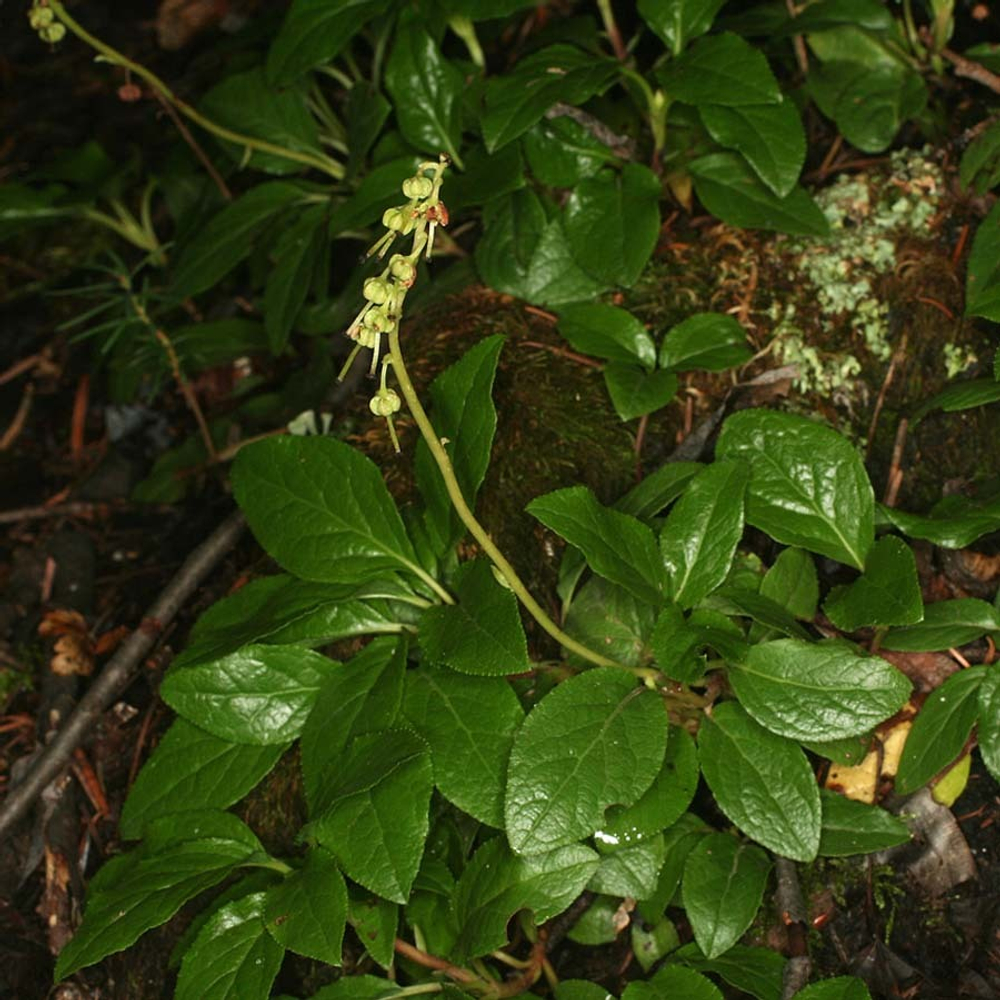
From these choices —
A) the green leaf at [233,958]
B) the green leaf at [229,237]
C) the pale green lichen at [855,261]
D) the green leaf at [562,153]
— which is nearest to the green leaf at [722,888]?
the green leaf at [233,958]

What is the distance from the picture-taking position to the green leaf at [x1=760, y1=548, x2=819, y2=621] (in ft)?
7.22

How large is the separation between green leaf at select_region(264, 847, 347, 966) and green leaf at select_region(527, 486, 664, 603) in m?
0.68

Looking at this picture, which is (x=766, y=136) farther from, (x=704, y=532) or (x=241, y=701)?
(x=241, y=701)

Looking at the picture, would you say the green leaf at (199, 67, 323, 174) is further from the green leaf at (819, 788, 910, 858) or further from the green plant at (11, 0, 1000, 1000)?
the green leaf at (819, 788, 910, 858)

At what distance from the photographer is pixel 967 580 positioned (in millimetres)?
2318

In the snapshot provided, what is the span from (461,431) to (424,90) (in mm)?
1094

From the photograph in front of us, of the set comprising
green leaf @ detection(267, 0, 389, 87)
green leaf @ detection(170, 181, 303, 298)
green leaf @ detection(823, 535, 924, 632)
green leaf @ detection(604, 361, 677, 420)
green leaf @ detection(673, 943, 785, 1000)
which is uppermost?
green leaf @ detection(267, 0, 389, 87)

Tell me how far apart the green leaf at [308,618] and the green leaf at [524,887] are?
0.51 m

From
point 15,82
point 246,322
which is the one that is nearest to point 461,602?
point 246,322

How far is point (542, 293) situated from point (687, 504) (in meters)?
0.75

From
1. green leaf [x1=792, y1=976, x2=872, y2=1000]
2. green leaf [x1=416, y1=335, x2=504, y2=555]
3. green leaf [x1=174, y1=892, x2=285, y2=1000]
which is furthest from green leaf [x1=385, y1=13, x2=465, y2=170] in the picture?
green leaf [x1=792, y1=976, x2=872, y2=1000]

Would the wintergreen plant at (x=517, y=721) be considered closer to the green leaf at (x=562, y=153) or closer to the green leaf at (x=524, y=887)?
the green leaf at (x=524, y=887)

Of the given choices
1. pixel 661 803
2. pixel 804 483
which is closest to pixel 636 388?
pixel 804 483

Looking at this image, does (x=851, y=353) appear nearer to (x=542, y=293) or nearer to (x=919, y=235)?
(x=919, y=235)
